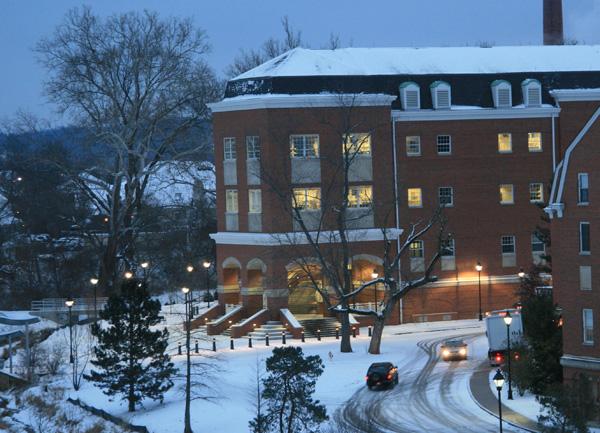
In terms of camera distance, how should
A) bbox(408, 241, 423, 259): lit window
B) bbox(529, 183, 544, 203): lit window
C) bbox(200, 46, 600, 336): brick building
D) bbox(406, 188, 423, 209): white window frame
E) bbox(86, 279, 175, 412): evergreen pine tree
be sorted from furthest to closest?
bbox(529, 183, 544, 203): lit window < bbox(408, 241, 423, 259): lit window < bbox(406, 188, 423, 209): white window frame < bbox(200, 46, 600, 336): brick building < bbox(86, 279, 175, 412): evergreen pine tree

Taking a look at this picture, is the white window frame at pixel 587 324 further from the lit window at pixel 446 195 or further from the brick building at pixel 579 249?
the lit window at pixel 446 195

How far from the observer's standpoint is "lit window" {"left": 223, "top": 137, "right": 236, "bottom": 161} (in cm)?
6488

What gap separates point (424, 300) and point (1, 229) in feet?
119

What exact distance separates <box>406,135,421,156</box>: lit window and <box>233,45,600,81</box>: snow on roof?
4.17m

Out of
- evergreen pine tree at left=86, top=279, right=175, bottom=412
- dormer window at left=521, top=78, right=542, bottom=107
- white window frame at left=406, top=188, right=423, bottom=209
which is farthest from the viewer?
dormer window at left=521, top=78, right=542, bottom=107

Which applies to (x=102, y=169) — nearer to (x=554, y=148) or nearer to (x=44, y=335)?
(x=44, y=335)

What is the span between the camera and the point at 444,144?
66.8 m

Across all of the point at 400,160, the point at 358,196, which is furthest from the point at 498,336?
the point at 400,160

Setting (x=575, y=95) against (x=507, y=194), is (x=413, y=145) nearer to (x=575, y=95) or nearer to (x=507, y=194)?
(x=507, y=194)

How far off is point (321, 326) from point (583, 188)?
21.9 meters

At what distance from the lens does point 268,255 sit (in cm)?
6272

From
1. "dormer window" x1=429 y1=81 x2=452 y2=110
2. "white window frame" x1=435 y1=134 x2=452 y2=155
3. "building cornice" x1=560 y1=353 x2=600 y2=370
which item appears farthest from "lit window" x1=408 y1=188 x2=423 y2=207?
"building cornice" x1=560 y1=353 x2=600 y2=370

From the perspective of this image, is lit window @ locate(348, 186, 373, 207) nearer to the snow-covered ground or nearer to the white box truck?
the snow-covered ground

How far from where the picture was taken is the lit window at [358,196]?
211 feet
